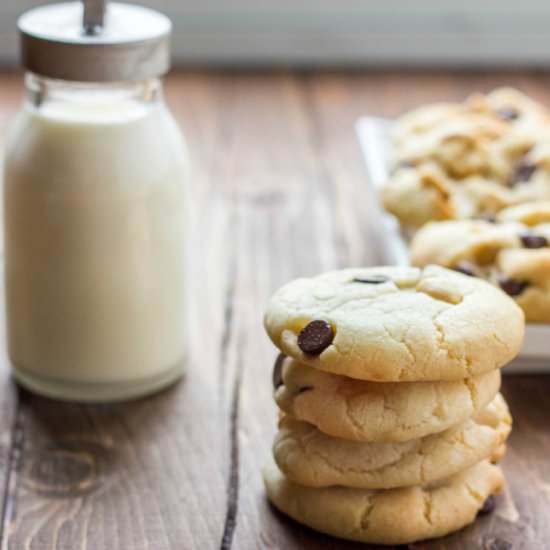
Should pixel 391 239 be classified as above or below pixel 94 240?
below

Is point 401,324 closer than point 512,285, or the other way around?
point 401,324

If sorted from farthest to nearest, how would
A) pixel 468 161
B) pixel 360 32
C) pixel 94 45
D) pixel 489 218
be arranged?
1. pixel 360 32
2. pixel 468 161
3. pixel 489 218
4. pixel 94 45

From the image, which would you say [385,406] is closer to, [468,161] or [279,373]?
[279,373]

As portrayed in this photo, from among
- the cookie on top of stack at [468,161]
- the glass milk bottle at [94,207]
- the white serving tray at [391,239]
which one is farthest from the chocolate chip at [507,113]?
the glass milk bottle at [94,207]

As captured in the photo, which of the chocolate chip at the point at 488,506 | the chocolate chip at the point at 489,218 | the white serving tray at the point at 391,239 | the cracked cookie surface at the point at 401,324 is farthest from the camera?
the chocolate chip at the point at 489,218

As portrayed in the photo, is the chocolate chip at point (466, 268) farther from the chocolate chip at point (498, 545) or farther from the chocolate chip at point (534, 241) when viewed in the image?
the chocolate chip at point (498, 545)

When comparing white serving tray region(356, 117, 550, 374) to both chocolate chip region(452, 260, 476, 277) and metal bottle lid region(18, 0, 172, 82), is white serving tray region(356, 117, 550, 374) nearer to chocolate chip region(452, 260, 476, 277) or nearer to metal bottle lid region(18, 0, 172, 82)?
chocolate chip region(452, 260, 476, 277)

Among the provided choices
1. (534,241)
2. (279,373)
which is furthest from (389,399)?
(534,241)
